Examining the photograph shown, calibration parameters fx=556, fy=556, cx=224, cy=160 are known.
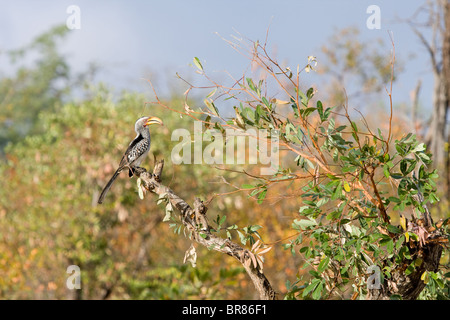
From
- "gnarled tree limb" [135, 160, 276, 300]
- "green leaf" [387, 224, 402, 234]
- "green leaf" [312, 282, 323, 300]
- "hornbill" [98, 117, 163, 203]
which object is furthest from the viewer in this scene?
"hornbill" [98, 117, 163, 203]

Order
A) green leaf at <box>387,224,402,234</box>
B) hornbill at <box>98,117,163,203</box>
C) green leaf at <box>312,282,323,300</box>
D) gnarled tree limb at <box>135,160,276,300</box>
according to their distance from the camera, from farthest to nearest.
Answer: hornbill at <box>98,117,163,203</box>, gnarled tree limb at <box>135,160,276,300</box>, green leaf at <box>312,282,323,300</box>, green leaf at <box>387,224,402,234</box>

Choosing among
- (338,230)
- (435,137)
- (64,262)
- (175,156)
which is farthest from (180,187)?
(435,137)

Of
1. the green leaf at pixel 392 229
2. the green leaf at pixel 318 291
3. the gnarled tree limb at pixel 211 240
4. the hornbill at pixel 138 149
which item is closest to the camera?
the green leaf at pixel 392 229

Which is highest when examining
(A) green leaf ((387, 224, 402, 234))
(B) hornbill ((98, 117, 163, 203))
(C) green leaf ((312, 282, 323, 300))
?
(B) hornbill ((98, 117, 163, 203))

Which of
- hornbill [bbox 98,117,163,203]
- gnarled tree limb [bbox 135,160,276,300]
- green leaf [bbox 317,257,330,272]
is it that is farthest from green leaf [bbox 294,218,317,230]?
hornbill [bbox 98,117,163,203]

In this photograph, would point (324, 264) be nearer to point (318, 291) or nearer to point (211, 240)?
point (318, 291)

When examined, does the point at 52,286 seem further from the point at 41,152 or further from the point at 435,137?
the point at 435,137

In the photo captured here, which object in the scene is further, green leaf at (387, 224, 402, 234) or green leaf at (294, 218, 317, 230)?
green leaf at (294, 218, 317, 230)

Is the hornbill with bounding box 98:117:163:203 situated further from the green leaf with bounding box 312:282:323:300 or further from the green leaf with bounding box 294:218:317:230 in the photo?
the green leaf with bounding box 312:282:323:300

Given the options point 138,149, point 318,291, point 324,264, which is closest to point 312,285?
point 318,291

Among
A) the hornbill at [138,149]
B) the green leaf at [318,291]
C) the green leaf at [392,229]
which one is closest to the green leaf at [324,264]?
the green leaf at [318,291]

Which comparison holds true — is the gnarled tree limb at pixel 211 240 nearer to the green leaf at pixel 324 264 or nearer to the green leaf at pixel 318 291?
the green leaf at pixel 318 291
